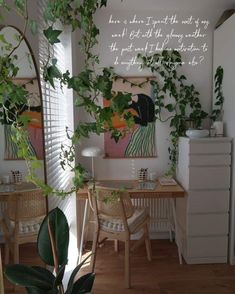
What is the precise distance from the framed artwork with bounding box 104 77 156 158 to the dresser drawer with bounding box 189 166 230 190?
661mm

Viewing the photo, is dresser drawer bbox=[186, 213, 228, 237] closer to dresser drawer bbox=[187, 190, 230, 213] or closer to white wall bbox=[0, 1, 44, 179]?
dresser drawer bbox=[187, 190, 230, 213]

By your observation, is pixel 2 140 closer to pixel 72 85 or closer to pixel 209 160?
pixel 72 85

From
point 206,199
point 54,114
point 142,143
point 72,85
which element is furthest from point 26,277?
point 142,143

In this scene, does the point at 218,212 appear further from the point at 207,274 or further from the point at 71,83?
the point at 71,83

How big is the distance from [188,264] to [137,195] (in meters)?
0.89

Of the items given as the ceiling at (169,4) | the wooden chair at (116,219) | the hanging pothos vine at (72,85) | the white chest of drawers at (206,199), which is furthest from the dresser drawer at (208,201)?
the ceiling at (169,4)

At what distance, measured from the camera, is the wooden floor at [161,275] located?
2.20m

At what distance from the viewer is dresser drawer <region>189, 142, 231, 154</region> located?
2.45m

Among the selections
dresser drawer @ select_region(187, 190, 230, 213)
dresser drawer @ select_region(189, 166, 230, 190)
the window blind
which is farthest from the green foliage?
the window blind

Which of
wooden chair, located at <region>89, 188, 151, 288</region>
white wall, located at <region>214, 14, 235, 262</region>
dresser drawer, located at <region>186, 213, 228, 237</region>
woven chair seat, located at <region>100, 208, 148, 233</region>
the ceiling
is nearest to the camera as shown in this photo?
wooden chair, located at <region>89, 188, 151, 288</region>

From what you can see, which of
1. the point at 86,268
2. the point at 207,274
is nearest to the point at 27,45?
the point at 86,268

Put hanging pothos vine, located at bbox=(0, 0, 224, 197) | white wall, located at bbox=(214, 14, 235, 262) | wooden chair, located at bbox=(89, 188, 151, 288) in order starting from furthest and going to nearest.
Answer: white wall, located at bbox=(214, 14, 235, 262), wooden chair, located at bbox=(89, 188, 151, 288), hanging pothos vine, located at bbox=(0, 0, 224, 197)

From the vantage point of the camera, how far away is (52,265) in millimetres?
1040

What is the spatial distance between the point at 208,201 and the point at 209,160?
1.36 ft
